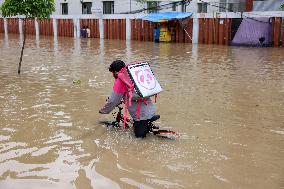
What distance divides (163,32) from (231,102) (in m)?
20.8

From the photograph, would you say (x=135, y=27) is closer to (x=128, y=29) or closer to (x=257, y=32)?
(x=128, y=29)

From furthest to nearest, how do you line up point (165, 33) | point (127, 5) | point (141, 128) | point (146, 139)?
point (127, 5)
point (165, 33)
point (146, 139)
point (141, 128)

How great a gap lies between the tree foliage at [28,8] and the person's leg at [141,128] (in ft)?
22.1

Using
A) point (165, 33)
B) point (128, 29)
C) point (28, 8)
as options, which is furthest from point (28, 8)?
point (128, 29)

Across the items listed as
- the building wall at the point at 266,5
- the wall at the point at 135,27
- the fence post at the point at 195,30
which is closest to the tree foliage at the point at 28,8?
the wall at the point at 135,27

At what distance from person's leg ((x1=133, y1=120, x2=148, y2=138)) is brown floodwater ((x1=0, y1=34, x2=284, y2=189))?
12 cm

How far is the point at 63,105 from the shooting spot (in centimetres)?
827

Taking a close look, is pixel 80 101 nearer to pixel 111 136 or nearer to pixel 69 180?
pixel 111 136

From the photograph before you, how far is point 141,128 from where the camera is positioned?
595cm

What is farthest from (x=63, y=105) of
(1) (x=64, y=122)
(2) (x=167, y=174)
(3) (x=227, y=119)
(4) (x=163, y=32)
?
(4) (x=163, y=32)

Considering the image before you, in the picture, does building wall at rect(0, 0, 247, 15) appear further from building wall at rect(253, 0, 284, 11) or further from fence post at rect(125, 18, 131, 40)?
fence post at rect(125, 18, 131, 40)

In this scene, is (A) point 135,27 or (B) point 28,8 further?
(A) point 135,27

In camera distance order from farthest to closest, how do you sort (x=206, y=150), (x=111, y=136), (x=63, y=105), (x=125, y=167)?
(x=63, y=105)
(x=111, y=136)
(x=206, y=150)
(x=125, y=167)

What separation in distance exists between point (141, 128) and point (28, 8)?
22.3 ft
